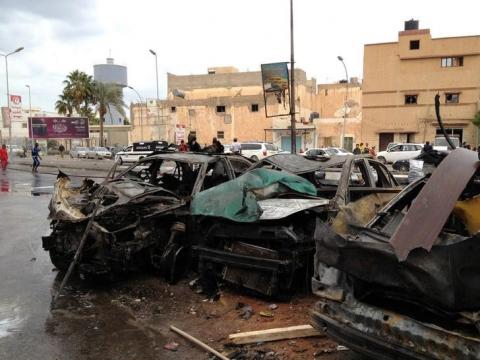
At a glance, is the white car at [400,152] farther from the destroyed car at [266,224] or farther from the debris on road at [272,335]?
the debris on road at [272,335]

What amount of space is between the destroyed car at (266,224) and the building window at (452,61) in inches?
1494

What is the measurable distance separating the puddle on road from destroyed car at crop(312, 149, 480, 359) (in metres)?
3.06

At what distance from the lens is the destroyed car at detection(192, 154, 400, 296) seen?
4.80 meters

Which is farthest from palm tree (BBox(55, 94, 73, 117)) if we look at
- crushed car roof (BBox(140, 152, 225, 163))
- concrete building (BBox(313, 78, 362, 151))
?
crushed car roof (BBox(140, 152, 225, 163))

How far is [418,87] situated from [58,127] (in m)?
38.4

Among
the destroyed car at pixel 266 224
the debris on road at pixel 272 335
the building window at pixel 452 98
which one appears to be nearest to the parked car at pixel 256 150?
the building window at pixel 452 98

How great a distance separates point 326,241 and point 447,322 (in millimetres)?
917

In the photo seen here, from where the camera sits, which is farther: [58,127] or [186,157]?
[58,127]

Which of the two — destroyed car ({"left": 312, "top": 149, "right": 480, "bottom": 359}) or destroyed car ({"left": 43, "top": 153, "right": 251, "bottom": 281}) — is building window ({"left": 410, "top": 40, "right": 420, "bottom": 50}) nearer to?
destroyed car ({"left": 43, "top": 153, "right": 251, "bottom": 281})

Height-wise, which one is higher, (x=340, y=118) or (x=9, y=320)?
(x=340, y=118)

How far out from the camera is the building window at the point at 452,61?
38656mm

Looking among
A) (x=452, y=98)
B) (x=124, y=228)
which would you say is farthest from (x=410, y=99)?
(x=124, y=228)

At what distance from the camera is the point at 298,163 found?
20.8 ft

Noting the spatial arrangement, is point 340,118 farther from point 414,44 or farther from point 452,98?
point 452,98
